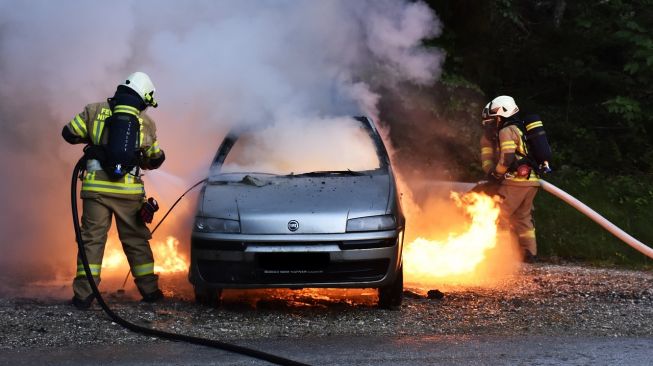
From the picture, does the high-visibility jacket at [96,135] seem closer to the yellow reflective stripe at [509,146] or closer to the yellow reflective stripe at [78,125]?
the yellow reflective stripe at [78,125]

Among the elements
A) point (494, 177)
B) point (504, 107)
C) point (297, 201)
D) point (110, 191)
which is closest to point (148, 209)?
point (110, 191)

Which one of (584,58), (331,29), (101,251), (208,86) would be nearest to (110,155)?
(101,251)

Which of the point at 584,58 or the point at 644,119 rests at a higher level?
the point at 584,58

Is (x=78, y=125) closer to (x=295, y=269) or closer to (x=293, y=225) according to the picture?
(x=293, y=225)

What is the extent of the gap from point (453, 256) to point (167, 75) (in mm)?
3335

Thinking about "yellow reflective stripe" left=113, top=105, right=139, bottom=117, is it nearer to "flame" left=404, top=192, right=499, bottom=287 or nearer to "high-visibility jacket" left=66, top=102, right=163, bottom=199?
"high-visibility jacket" left=66, top=102, right=163, bottom=199

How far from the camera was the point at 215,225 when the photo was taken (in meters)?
5.52

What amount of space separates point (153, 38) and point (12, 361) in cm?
386

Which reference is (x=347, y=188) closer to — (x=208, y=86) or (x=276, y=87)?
(x=276, y=87)

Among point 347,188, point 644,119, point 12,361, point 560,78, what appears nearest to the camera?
point 12,361

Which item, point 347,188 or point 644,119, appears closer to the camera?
point 347,188

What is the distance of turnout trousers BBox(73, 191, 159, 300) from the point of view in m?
5.93

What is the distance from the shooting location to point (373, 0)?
8438mm

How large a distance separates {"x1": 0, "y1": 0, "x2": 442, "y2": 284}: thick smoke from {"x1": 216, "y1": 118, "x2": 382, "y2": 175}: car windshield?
18 cm
